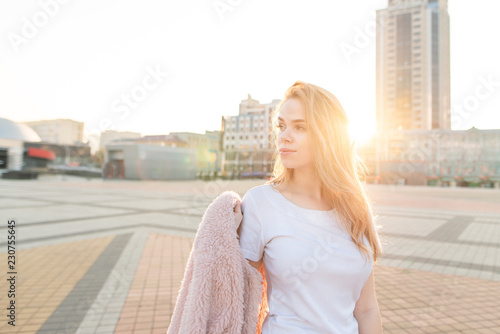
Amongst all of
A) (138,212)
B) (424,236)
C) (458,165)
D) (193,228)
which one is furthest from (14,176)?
(458,165)

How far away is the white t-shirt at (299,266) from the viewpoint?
122 centimetres

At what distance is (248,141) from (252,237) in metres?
74.0

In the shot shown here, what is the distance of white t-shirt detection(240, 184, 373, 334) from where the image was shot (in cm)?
122

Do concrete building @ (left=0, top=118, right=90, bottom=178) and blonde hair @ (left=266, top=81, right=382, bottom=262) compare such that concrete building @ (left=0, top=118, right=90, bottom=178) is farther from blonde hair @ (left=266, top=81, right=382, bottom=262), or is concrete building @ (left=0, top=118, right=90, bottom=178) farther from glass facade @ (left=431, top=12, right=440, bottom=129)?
glass facade @ (left=431, top=12, right=440, bottom=129)

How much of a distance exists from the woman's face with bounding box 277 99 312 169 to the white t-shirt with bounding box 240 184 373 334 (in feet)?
0.58

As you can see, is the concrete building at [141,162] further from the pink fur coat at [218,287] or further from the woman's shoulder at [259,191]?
the pink fur coat at [218,287]

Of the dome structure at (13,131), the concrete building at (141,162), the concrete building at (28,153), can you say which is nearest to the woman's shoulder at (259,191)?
the concrete building at (141,162)

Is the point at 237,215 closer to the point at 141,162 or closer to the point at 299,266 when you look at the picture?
the point at 299,266

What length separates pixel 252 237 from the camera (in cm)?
124

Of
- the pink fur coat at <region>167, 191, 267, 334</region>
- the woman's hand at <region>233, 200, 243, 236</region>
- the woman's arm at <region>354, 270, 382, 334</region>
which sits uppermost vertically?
the woman's hand at <region>233, 200, 243, 236</region>

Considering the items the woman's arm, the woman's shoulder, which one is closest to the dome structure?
the woman's shoulder

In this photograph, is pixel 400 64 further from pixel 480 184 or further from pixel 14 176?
pixel 14 176

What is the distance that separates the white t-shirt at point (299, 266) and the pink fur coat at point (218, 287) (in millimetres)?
100

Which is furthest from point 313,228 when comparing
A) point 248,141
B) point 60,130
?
point 60,130
